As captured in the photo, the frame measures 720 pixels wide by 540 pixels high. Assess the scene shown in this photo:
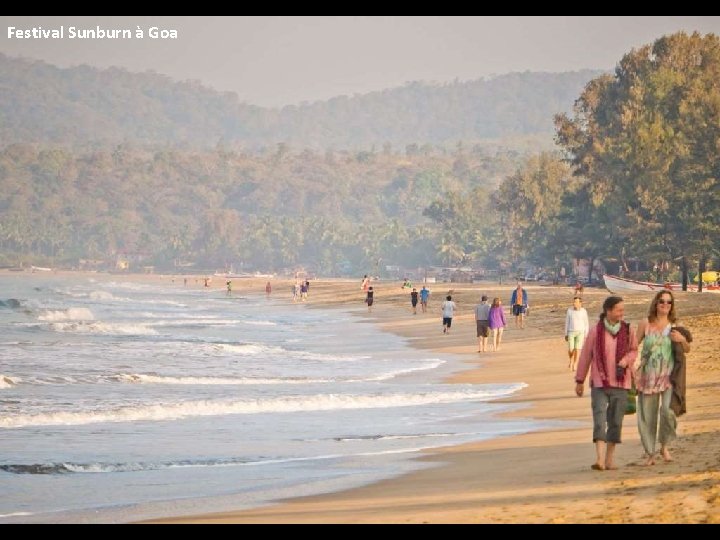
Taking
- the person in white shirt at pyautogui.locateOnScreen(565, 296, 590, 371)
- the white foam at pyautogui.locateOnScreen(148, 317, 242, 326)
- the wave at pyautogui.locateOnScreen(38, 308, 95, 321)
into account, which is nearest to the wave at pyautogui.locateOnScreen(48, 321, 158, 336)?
the white foam at pyautogui.locateOnScreen(148, 317, 242, 326)

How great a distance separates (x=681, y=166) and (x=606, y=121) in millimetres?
19177

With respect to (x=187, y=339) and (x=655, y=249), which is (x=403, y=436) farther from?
(x=655, y=249)

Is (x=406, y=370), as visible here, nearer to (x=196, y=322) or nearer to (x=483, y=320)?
(x=483, y=320)

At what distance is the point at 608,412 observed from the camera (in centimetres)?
1123

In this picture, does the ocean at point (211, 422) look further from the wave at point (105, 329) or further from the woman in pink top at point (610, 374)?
the wave at point (105, 329)

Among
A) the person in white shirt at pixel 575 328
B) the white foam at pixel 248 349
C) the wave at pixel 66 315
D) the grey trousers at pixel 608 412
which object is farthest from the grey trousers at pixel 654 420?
the wave at pixel 66 315

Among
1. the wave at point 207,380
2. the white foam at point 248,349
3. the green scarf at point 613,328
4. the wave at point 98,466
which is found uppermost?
the green scarf at point 613,328

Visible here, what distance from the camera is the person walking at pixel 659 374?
435 inches

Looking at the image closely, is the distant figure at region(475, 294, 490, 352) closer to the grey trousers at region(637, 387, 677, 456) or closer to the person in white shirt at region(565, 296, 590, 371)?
the person in white shirt at region(565, 296, 590, 371)

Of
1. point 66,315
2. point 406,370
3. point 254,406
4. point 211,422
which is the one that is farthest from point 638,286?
point 211,422

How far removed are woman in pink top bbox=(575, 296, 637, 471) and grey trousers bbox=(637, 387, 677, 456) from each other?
0.17 metres

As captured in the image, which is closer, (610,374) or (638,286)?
(610,374)

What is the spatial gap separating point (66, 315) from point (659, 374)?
52.2 m

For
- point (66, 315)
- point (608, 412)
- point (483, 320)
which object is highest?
point (608, 412)
